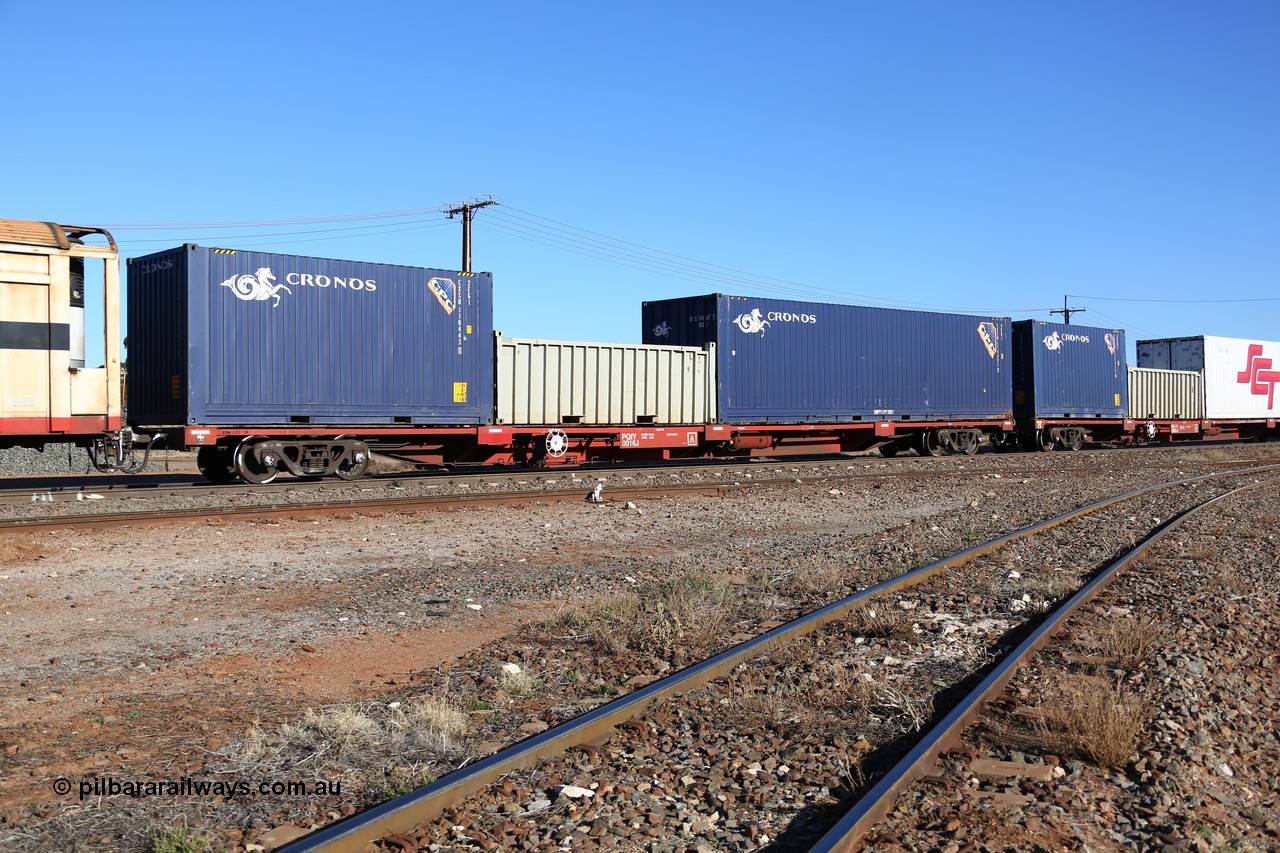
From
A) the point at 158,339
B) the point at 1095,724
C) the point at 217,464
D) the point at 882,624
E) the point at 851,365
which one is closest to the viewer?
the point at 1095,724

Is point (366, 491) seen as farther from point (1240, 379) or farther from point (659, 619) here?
point (1240, 379)

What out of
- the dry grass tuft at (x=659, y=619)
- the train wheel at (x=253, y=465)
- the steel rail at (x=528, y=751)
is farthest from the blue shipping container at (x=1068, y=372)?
the steel rail at (x=528, y=751)

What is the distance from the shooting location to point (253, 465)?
16.5m

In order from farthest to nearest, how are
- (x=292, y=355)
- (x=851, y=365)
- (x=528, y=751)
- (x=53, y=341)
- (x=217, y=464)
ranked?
(x=851, y=365)
(x=217, y=464)
(x=292, y=355)
(x=53, y=341)
(x=528, y=751)

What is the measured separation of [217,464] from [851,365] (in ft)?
46.6

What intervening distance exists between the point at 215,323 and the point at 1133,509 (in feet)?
45.4

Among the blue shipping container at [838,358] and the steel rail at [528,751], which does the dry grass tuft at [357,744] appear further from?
the blue shipping container at [838,358]

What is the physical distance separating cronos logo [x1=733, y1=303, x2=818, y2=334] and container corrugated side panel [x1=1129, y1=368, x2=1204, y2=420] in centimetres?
1589

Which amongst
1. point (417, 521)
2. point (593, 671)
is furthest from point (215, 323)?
point (593, 671)

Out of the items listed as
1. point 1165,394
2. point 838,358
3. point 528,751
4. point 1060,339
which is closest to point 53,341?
point 528,751

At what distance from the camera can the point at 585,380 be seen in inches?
778

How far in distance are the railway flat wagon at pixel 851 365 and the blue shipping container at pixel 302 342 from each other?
233 inches

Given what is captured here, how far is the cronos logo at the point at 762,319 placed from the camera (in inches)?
878

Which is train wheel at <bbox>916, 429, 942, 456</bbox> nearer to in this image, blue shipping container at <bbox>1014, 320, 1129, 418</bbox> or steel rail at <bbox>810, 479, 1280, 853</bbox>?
blue shipping container at <bbox>1014, 320, 1129, 418</bbox>
